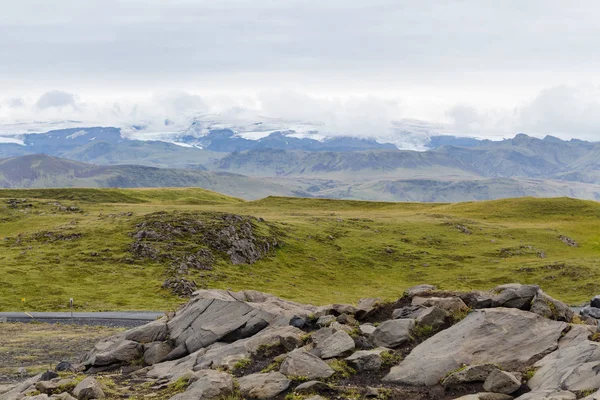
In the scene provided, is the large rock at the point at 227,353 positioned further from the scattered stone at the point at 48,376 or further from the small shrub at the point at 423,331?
the small shrub at the point at 423,331

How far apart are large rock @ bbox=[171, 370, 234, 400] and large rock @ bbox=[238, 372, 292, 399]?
0.93 meters

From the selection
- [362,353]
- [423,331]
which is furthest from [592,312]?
[362,353]

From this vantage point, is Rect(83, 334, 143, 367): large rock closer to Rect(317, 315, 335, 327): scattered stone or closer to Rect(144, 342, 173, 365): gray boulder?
Rect(144, 342, 173, 365): gray boulder

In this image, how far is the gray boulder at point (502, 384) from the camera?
96.7 ft

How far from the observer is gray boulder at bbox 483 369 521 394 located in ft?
96.7

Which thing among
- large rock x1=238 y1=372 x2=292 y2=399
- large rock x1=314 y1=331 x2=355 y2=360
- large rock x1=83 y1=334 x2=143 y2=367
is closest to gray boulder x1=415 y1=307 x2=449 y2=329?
large rock x1=314 y1=331 x2=355 y2=360

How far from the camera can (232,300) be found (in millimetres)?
46781

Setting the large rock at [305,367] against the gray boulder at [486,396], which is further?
Result: the large rock at [305,367]

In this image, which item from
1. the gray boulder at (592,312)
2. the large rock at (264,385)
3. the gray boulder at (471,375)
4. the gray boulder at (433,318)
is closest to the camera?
the gray boulder at (471,375)

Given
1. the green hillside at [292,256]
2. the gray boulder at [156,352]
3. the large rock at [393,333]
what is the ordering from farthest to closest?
the green hillside at [292,256] → the gray boulder at [156,352] → the large rock at [393,333]

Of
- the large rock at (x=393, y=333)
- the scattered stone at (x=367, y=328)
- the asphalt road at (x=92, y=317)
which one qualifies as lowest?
the asphalt road at (x=92, y=317)

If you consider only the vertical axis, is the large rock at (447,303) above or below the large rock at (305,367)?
above

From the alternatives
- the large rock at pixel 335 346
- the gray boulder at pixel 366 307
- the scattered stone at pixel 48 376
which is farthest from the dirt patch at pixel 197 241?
the large rock at pixel 335 346

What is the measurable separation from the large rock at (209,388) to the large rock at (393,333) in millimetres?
10086
